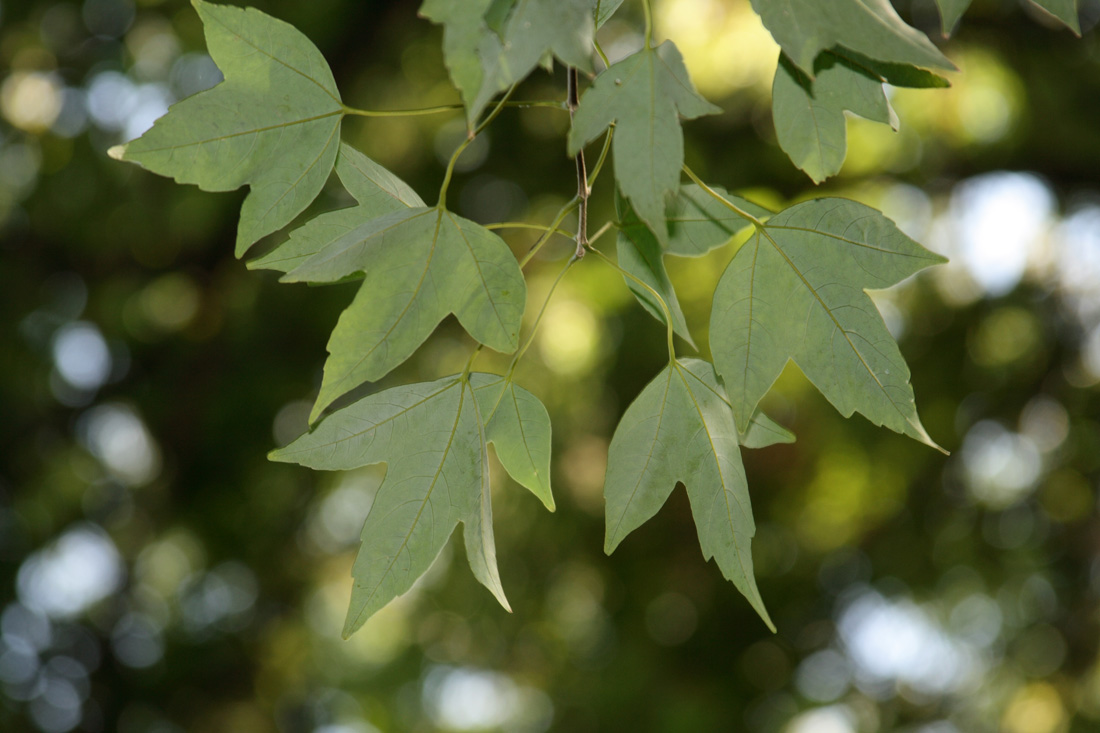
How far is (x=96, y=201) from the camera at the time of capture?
2.62 m

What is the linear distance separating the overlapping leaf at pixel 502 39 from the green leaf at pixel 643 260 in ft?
0.54

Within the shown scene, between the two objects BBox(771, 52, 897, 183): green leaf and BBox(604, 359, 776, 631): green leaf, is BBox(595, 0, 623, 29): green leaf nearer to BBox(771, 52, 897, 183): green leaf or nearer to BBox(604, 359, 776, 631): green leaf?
BBox(771, 52, 897, 183): green leaf

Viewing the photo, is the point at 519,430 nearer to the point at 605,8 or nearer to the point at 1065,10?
the point at 605,8

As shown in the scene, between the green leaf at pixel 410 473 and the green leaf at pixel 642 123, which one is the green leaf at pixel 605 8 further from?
the green leaf at pixel 410 473

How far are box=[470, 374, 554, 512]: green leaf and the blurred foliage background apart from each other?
171 cm

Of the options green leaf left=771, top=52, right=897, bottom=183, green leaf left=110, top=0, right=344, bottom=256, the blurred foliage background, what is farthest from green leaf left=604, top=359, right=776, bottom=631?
the blurred foliage background

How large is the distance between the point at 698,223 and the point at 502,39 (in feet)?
0.84

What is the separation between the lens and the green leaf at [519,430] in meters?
0.54

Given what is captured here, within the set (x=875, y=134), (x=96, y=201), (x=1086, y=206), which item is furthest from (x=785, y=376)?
(x=96, y=201)

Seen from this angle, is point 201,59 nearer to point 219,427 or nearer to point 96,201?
point 96,201

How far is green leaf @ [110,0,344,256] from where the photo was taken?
0.48m

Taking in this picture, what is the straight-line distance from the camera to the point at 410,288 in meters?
0.44

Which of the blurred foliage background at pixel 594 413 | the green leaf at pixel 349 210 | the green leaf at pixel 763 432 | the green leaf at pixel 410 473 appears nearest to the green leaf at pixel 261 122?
the green leaf at pixel 349 210

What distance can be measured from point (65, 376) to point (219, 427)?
0.63 meters
